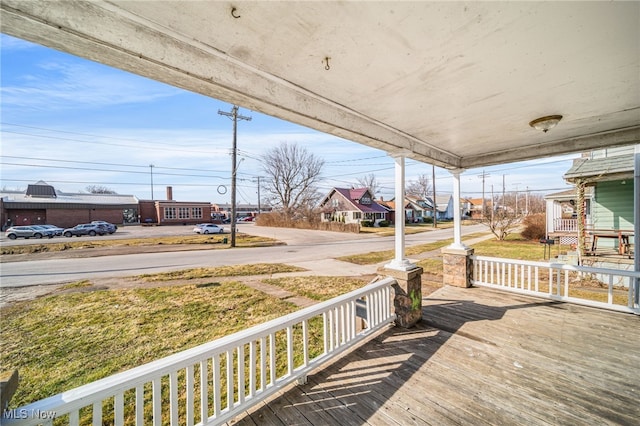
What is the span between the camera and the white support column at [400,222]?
3.91 m

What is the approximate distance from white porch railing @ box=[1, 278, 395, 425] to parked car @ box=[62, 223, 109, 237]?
2655 centimetres

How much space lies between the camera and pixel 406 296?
3.79 m

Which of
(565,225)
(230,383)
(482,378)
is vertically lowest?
(482,378)

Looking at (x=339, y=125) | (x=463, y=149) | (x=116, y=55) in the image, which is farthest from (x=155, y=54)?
(x=463, y=149)

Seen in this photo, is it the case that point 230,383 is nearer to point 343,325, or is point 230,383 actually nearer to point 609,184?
point 343,325

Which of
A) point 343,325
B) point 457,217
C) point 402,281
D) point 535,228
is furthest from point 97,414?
point 535,228

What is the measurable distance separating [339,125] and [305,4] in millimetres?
1492

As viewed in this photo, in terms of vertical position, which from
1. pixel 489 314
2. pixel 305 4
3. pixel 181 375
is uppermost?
pixel 305 4

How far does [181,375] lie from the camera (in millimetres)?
3455

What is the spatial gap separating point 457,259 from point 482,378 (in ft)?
11.3

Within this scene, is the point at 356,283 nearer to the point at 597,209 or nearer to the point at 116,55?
the point at 116,55

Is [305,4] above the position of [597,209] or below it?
above

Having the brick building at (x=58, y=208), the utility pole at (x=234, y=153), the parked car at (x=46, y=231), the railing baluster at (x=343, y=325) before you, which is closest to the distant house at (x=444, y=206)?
the utility pole at (x=234, y=153)

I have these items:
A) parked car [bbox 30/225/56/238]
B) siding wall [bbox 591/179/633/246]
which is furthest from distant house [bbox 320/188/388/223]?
parked car [bbox 30/225/56/238]
